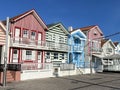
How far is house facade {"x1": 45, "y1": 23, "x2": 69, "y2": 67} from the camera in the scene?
31725mm

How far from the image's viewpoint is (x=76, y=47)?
1438 inches

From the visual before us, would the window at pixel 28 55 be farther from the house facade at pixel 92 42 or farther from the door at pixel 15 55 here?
the house facade at pixel 92 42

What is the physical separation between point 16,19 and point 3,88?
41.8 feet

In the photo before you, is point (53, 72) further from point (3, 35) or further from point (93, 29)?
point (93, 29)

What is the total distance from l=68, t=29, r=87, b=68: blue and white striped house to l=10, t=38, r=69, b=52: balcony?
2036mm

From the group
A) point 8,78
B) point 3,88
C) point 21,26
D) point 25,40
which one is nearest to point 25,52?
point 25,40

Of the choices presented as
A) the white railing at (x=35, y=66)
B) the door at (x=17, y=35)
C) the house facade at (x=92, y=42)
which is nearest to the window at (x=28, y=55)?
the door at (x=17, y=35)

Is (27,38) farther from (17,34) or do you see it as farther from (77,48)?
(77,48)

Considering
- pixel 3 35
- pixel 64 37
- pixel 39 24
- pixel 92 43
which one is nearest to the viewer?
pixel 3 35

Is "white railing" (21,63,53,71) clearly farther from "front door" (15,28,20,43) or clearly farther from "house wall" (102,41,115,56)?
"house wall" (102,41,115,56)

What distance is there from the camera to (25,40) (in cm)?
2767

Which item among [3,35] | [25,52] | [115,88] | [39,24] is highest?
[39,24]

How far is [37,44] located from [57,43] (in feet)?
12.8

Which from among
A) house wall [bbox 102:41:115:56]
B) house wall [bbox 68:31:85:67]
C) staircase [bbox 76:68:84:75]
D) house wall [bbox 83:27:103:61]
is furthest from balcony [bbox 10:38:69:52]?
house wall [bbox 102:41:115:56]
